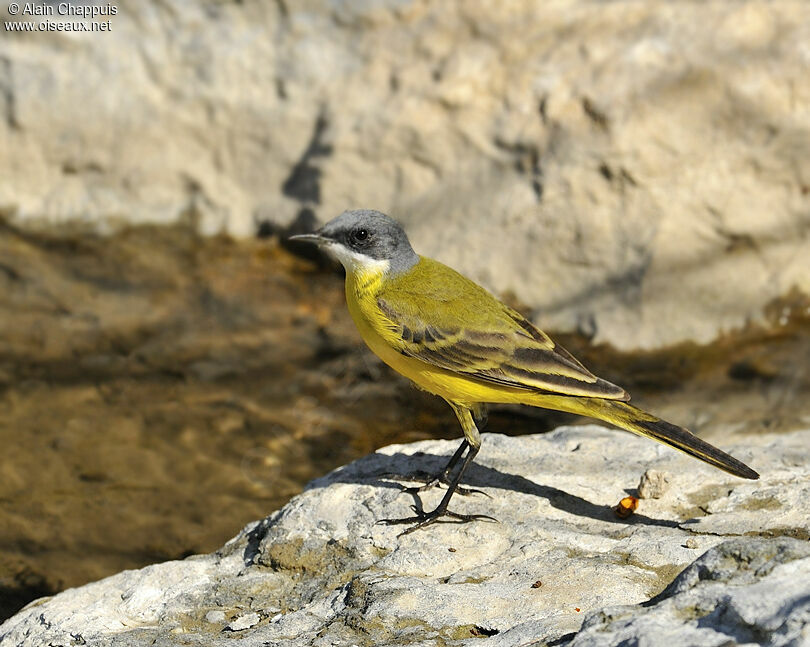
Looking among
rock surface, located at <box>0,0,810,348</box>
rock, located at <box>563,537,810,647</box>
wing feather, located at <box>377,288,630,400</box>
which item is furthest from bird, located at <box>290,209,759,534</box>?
rock surface, located at <box>0,0,810,348</box>

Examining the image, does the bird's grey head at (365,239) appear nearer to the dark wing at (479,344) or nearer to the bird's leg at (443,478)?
the dark wing at (479,344)

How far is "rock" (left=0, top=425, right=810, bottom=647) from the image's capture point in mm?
3340

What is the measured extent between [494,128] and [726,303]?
267cm

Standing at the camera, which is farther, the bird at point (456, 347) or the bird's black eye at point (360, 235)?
the bird's black eye at point (360, 235)

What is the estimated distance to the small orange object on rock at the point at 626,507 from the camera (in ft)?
17.0

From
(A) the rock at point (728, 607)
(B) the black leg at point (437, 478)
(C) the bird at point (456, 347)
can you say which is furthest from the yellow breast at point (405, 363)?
(A) the rock at point (728, 607)

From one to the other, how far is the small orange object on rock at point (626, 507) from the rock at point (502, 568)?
53 millimetres

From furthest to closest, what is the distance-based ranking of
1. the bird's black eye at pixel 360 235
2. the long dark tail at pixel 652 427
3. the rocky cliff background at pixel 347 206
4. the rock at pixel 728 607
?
the rocky cliff background at pixel 347 206 < the bird's black eye at pixel 360 235 < the long dark tail at pixel 652 427 < the rock at pixel 728 607

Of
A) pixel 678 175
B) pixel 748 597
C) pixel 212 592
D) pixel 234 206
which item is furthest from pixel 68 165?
pixel 748 597

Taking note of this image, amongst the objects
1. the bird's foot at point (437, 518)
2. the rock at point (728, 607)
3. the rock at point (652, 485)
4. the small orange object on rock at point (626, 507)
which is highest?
the rock at point (728, 607)

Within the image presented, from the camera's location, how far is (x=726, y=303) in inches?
366

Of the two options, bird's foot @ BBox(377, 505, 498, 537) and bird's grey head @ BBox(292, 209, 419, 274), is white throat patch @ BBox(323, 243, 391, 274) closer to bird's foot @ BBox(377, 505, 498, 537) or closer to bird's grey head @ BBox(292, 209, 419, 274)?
bird's grey head @ BBox(292, 209, 419, 274)

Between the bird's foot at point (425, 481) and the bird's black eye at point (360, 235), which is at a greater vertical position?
the bird's black eye at point (360, 235)

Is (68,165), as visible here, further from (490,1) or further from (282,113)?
(490,1)
